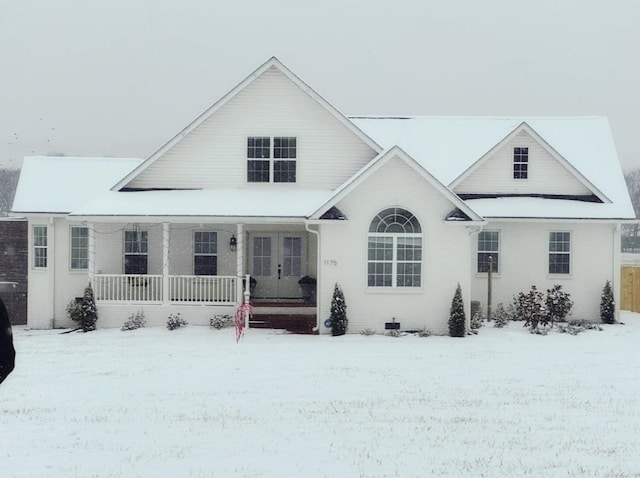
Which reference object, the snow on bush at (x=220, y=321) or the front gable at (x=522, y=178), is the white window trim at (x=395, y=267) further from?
the front gable at (x=522, y=178)

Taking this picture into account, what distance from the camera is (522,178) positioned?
24234 millimetres

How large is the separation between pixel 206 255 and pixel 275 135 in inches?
168

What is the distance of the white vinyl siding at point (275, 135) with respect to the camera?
74.1 ft

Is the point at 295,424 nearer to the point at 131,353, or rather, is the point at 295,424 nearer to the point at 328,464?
the point at 328,464

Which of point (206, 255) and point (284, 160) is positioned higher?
point (284, 160)

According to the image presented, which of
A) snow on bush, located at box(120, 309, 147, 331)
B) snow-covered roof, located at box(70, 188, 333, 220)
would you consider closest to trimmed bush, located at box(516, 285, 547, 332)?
snow-covered roof, located at box(70, 188, 333, 220)

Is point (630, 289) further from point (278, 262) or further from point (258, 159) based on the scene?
point (258, 159)

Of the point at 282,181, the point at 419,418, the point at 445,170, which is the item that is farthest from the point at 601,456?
the point at 445,170

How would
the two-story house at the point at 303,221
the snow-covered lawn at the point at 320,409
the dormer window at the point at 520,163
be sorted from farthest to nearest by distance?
1. the dormer window at the point at 520,163
2. the two-story house at the point at 303,221
3. the snow-covered lawn at the point at 320,409

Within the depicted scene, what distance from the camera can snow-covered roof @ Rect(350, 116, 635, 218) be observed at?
2489 cm

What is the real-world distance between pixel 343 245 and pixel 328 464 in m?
12.3

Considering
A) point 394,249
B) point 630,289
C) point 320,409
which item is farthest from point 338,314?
point 630,289

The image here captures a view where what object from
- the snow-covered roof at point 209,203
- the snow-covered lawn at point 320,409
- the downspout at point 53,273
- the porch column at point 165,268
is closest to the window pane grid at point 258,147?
the snow-covered roof at point 209,203

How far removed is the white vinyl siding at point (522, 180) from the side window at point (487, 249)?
142cm
